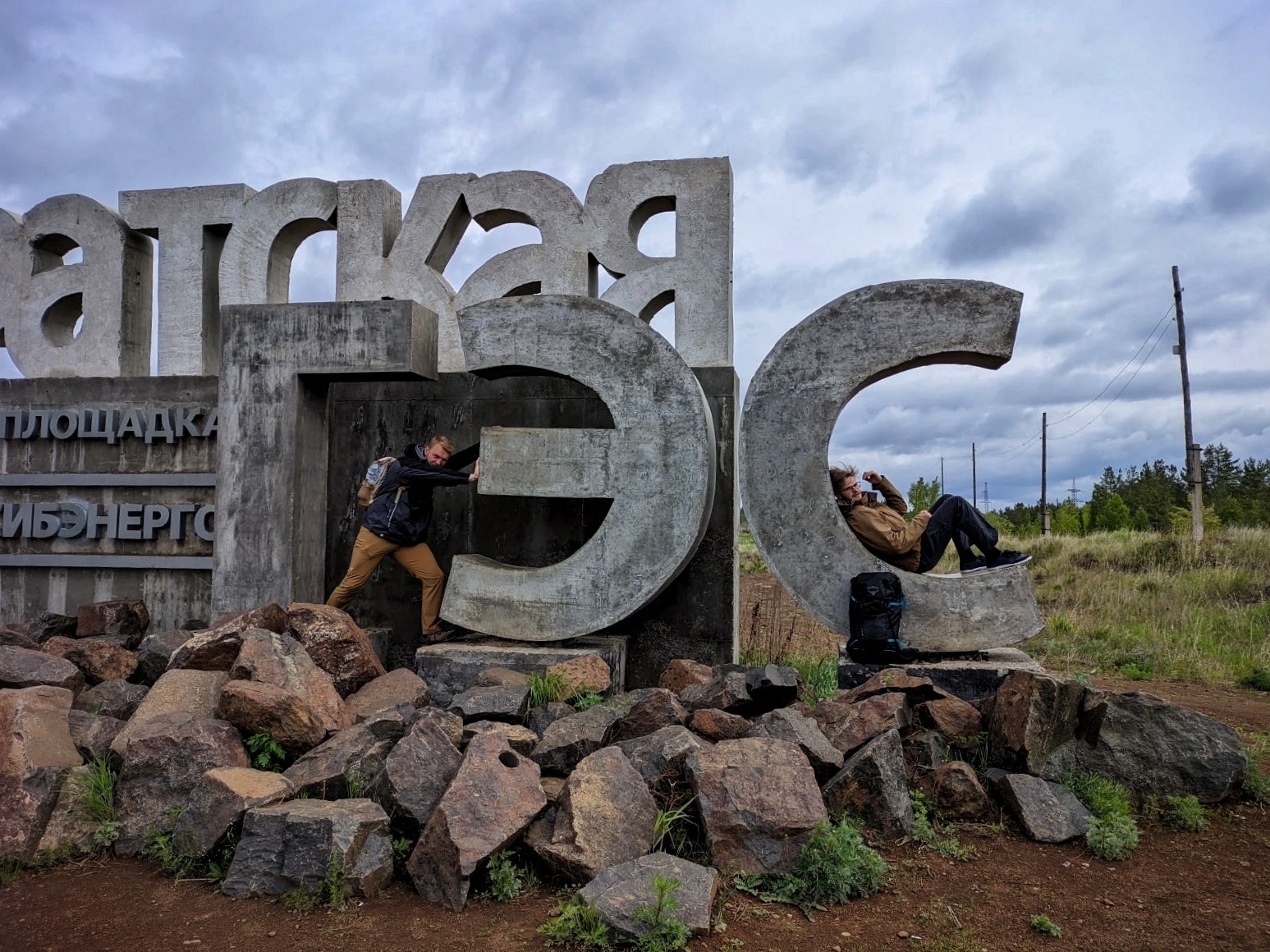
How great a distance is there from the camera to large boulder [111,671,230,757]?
523 centimetres

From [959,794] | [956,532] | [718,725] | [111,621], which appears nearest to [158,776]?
[718,725]

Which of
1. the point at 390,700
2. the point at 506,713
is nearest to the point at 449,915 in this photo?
the point at 506,713

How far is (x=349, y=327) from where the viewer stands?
25.7 feet

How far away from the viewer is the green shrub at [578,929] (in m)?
3.53

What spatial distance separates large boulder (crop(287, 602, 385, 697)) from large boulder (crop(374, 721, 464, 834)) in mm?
1725

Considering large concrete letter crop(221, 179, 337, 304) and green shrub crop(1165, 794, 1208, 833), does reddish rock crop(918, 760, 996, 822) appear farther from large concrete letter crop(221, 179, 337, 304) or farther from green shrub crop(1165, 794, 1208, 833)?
large concrete letter crop(221, 179, 337, 304)

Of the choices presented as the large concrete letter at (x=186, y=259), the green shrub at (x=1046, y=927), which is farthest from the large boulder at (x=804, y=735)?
the large concrete letter at (x=186, y=259)

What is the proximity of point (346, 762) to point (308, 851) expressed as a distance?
720 millimetres

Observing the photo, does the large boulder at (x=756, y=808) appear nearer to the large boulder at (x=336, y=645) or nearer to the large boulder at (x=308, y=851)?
the large boulder at (x=308, y=851)

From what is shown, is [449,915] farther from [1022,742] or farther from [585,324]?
[585,324]

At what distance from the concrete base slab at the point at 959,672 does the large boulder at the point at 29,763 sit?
15.7 feet

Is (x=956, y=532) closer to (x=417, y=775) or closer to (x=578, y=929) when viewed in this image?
(x=417, y=775)

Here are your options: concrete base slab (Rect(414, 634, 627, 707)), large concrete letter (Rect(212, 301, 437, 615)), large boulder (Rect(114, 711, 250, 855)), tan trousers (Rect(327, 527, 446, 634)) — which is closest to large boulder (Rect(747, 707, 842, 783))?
concrete base slab (Rect(414, 634, 627, 707))

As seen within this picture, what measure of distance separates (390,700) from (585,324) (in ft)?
10.4
